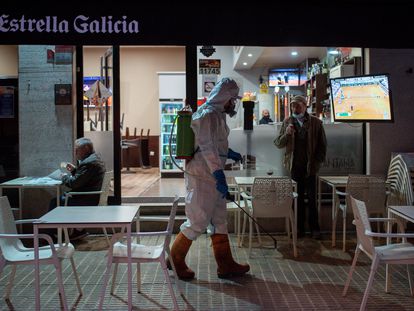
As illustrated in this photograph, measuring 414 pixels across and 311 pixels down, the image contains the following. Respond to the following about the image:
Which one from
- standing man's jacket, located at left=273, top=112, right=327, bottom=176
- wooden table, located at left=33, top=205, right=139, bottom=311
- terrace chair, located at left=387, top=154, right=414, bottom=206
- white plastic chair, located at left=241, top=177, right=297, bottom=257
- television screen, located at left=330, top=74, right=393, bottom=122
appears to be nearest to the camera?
wooden table, located at left=33, top=205, right=139, bottom=311

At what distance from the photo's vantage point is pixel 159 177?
34.5 feet

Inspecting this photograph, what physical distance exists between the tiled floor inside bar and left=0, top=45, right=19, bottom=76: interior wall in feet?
8.46

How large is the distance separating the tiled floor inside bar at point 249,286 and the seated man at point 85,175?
572mm

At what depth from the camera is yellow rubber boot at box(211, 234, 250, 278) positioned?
4.43 metres

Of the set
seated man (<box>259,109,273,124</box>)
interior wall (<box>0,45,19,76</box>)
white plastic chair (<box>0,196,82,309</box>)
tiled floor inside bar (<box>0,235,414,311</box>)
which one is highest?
interior wall (<box>0,45,19,76</box>)

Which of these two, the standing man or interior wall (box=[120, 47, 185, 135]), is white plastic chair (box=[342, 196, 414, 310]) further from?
interior wall (box=[120, 47, 185, 135])

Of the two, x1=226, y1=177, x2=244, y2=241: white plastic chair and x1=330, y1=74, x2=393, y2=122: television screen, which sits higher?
x1=330, y1=74, x2=393, y2=122: television screen

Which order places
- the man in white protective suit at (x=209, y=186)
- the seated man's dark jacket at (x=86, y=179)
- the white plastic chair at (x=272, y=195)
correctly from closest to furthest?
the man in white protective suit at (x=209, y=186) < the white plastic chair at (x=272, y=195) < the seated man's dark jacket at (x=86, y=179)

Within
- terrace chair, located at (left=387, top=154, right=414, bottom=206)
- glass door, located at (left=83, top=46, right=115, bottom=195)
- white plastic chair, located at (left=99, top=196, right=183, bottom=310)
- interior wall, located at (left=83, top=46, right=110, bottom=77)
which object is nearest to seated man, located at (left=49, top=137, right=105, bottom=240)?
glass door, located at (left=83, top=46, right=115, bottom=195)

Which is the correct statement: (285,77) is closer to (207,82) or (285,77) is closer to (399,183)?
(207,82)

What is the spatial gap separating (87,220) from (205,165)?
1252 millimetres

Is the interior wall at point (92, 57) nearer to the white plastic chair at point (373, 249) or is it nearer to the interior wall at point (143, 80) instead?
the interior wall at point (143, 80)

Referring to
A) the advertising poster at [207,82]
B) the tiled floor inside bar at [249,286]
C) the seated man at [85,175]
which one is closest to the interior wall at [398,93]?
the tiled floor inside bar at [249,286]

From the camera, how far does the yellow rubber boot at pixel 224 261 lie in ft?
14.5
